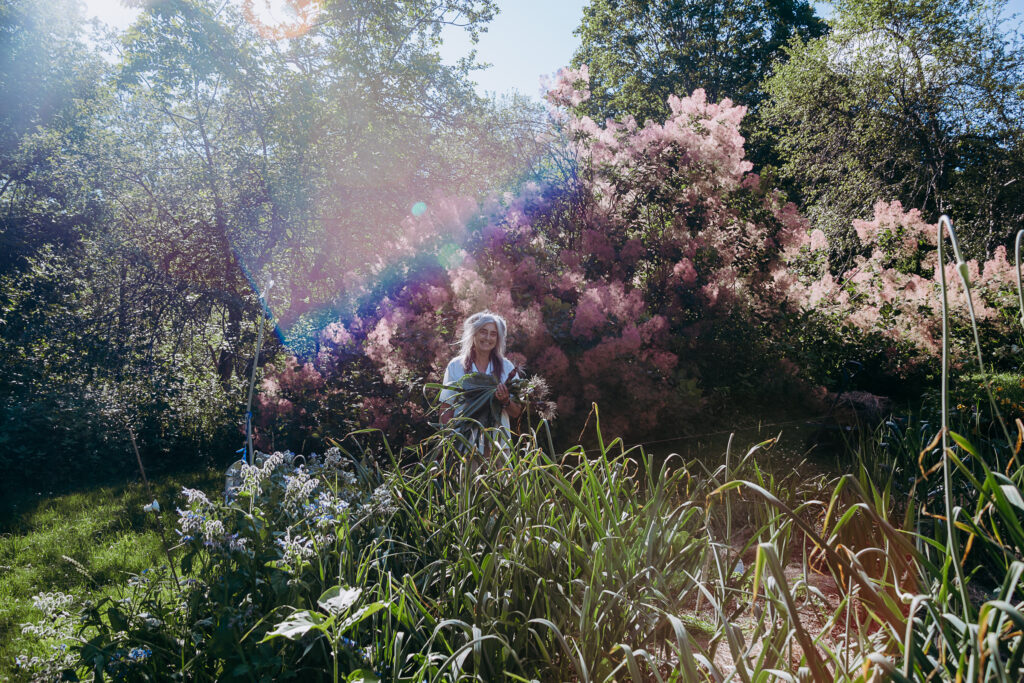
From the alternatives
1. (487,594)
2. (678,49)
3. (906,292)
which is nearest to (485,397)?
(487,594)

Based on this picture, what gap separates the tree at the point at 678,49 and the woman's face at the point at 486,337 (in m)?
15.7

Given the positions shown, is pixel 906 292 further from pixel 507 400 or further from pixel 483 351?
pixel 507 400

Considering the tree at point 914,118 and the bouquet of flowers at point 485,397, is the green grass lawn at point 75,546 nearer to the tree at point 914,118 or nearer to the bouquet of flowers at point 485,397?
the bouquet of flowers at point 485,397

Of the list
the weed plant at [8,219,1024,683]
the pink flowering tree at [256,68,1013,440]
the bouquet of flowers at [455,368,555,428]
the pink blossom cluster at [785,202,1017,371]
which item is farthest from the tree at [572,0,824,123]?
the weed plant at [8,219,1024,683]

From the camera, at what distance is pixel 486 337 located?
3.74m

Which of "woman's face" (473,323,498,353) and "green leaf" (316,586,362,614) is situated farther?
"woman's face" (473,323,498,353)

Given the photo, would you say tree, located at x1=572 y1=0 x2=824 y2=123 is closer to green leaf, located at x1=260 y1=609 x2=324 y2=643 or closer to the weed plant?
the weed plant

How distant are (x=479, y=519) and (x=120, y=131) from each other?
9.63 meters

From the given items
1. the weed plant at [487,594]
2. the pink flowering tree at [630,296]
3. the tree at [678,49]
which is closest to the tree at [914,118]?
the tree at [678,49]

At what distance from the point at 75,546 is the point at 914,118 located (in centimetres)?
1616

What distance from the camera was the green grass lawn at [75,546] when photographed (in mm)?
3471

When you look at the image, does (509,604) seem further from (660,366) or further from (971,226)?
(971,226)

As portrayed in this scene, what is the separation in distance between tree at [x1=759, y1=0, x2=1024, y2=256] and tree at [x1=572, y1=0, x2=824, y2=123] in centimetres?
343

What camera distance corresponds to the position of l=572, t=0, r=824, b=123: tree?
59.4ft
